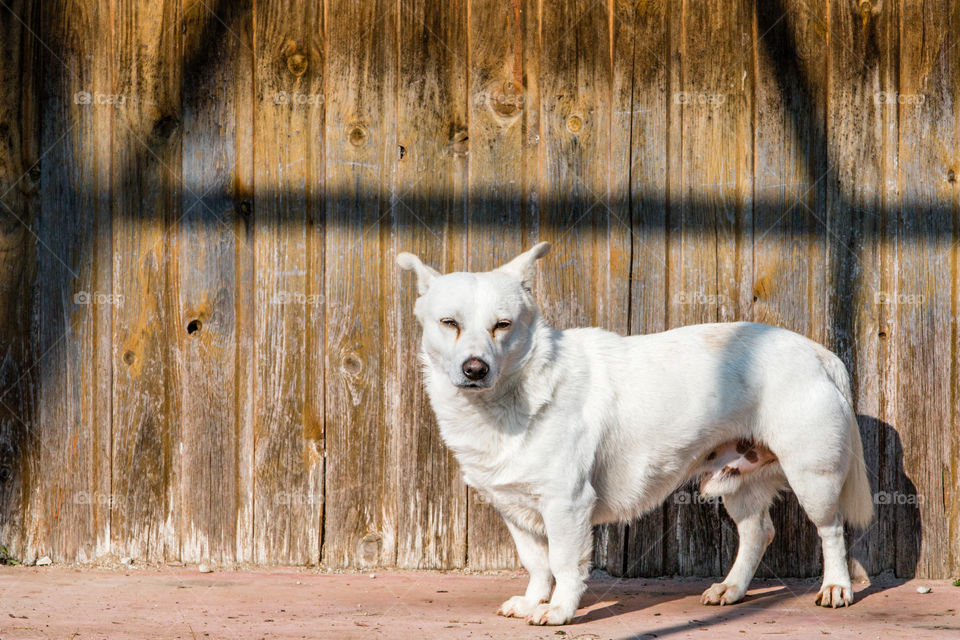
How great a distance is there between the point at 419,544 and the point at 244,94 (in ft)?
7.74

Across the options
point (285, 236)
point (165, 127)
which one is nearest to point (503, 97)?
point (285, 236)

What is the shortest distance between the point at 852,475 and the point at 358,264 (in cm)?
248

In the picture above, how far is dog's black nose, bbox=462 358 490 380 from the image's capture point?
3.60 metres

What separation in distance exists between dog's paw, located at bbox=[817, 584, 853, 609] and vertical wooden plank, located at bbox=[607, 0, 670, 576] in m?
1.39

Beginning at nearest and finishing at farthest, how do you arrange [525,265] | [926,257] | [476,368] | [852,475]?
1. [476,368]
2. [525,265]
3. [852,475]
4. [926,257]

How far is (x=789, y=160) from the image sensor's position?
15.5 ft

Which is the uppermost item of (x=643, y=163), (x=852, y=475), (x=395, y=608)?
(x=643, y=163)

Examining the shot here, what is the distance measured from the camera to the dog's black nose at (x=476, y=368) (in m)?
3.60

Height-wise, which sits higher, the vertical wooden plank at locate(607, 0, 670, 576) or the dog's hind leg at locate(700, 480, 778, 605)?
the vertical wooden plank at locate(607, 0, 670, 576)

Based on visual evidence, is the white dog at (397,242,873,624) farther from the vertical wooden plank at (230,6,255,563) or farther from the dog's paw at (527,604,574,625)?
the vertical wooden plank at (230,6,255,563)
